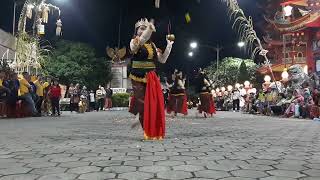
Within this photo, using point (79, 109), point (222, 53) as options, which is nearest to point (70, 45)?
point (79, 109)

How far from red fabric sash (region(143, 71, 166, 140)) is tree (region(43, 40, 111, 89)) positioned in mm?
30228

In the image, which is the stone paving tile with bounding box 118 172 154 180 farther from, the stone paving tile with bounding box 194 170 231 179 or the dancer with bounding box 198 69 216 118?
the dancer with bounding box 198 69 216 118

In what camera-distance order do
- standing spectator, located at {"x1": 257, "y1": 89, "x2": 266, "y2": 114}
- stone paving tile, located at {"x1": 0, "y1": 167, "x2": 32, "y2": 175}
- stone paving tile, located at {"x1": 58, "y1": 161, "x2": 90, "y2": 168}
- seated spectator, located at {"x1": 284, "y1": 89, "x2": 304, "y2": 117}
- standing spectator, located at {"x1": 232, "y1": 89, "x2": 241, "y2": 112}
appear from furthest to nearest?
standing spectator, located at {"x1": 232, "y1": 89, "x2": 241, "y2": 112}
standing spectator, located at {"x1": 257, "y1": 89, "x2": 266, "y2": 114}
seated spectator, located at {"x1": 284, "y1": 89, "x2": 304, "y2": 117}
stone paving tile, located at {"x1": 58, "y1": 161, "x2": 90, "y2": 168}
stone paving tile, located at {"x1": 0, "y1": 167, "x2": 32, "y2": 175}

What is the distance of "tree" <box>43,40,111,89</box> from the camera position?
37719mm

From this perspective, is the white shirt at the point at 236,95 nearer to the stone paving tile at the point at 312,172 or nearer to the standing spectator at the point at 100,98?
the standing spectator at the point at 100,98

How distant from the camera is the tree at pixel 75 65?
37.7 m

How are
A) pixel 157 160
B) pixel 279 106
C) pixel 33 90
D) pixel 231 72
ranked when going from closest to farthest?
1. pixel 157 160
2. pixel 33 90
3. pixel 279 106
4. pixel 231 72

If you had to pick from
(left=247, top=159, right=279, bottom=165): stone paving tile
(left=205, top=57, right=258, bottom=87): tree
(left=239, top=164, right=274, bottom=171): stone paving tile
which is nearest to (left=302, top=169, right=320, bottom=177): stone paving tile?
(left=239, top=164, right=274, bottom=171): stone paving tile

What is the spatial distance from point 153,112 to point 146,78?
640 millimetres

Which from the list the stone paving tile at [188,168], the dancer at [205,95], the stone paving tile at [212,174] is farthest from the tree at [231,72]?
the stone paving tile at [212,174]

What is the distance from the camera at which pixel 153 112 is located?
7398mm

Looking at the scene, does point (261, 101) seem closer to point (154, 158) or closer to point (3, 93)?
point (3, 93)

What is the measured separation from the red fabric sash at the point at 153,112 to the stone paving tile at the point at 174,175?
10.1 ft

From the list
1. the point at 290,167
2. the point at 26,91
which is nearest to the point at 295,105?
the point at 26,91
